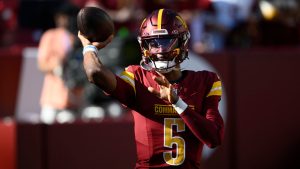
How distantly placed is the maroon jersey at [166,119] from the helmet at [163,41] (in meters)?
0.17

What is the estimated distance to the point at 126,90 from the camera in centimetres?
420

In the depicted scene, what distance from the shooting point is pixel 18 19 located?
29.9 feet

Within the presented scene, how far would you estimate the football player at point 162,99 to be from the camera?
13.6ft

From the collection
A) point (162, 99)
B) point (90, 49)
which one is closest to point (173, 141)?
point (162, 99)

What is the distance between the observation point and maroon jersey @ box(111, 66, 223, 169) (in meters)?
4.20

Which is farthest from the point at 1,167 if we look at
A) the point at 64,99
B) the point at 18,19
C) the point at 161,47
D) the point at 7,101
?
the point at 161,47

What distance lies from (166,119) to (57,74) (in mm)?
3865

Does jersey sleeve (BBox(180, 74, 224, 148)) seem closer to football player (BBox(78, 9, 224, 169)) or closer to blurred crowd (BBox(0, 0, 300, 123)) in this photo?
football player (BBox(78, 9, 224, 169))

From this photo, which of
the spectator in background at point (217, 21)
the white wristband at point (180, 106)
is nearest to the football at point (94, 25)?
the white wristband at point (180, 106)

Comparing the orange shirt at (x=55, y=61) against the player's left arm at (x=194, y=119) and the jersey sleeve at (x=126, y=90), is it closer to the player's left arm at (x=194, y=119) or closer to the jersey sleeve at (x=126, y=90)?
the jersey sleeve at (x=126, y=90)

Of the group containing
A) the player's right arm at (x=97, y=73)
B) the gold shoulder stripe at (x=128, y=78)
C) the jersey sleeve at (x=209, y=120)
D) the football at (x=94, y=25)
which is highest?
the football at (x=94, y=25)

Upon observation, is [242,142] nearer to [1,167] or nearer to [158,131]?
[1,167]

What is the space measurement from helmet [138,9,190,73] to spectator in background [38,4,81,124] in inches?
146

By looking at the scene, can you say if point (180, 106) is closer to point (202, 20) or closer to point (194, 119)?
point (194, 119)
